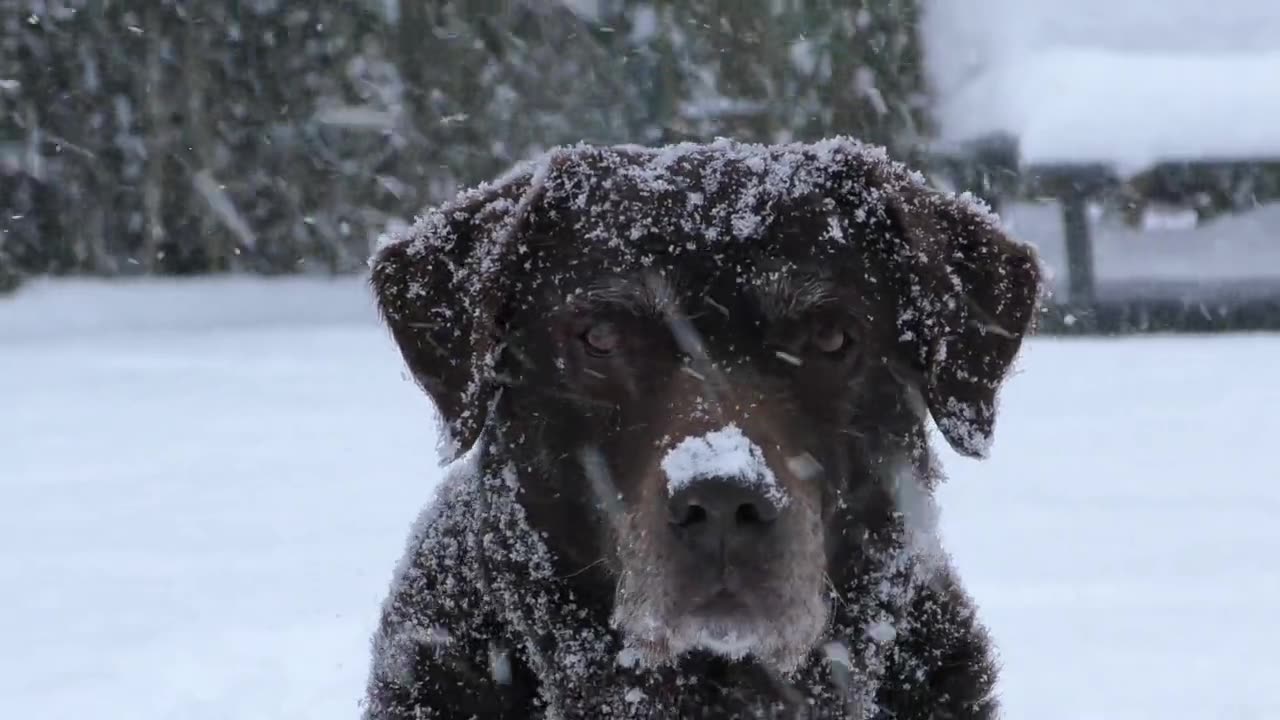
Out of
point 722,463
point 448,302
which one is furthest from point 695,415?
point 448,302

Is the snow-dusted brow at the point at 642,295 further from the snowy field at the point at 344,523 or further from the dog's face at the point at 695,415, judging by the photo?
the snowy field at the point at 344,523

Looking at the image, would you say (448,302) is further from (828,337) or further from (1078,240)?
(1078,240)

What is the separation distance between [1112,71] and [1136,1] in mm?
741

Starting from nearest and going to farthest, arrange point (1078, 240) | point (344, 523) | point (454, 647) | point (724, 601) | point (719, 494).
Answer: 1. point (719, 494)
2. point (724, 601)
3. point (454, 647)
4. point (344, 523)
5. point (1078, 240)

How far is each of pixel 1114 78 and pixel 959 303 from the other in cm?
838

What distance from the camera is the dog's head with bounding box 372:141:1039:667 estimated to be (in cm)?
268

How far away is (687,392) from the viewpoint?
8.72 feet

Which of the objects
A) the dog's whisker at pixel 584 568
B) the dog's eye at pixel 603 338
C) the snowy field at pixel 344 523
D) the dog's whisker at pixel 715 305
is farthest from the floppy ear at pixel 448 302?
the snowy field at pixel 344 523

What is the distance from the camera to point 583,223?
287cm

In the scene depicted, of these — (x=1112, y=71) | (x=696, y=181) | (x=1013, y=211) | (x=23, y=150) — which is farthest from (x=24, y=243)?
(x=696, y=181)

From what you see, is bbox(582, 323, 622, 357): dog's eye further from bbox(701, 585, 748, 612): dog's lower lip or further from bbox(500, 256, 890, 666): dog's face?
bbox(701, 585, 748, 612): dog's lower lip

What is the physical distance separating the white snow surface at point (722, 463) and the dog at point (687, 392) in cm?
14

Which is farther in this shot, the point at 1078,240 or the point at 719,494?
the point at 1078,240

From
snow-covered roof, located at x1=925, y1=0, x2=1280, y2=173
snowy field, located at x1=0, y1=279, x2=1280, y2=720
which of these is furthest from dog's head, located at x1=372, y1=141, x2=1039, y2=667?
snow-covered roof, located at x1=925, y1=0, x2=1280, y2=173
